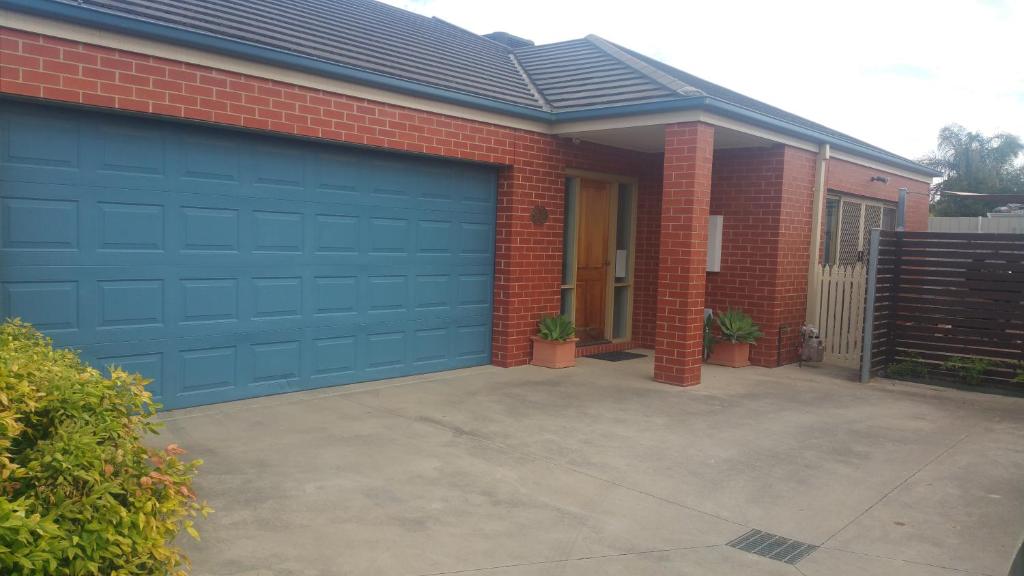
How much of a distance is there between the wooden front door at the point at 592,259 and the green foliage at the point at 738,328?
177cm

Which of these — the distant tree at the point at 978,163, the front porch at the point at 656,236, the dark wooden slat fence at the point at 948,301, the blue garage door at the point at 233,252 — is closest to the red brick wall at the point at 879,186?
the front porch at the point at 656,236

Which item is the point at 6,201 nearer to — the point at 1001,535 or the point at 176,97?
the point at 176,97

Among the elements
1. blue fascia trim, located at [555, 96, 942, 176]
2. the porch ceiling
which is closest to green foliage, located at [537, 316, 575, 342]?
the porch ceiling

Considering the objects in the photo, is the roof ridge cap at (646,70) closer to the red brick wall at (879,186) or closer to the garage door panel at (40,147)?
the red brick wall at (879,186)

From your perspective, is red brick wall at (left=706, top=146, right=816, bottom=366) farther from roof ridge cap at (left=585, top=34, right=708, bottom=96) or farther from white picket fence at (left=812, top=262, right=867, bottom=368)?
roof ridge cap at (left=585, top=34, right=708, bottom=96)

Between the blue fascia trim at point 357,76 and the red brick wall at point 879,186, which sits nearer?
the blue fascia trim at point 357,76

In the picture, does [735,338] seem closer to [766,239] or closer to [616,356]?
[766,239]

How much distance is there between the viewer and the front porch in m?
9.99

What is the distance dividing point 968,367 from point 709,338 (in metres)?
2.94

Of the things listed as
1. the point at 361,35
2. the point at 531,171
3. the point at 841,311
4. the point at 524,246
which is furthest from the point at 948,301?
the point at 361,35

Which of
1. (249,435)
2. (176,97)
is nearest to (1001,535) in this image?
(249,435)

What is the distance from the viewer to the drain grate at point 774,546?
160 inches

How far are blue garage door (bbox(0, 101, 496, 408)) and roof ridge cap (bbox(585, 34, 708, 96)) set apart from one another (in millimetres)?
2290

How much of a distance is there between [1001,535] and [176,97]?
256 inches
